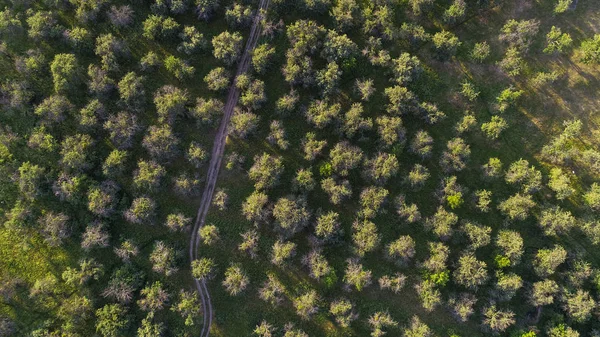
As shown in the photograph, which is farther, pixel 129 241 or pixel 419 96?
pixel 419 96

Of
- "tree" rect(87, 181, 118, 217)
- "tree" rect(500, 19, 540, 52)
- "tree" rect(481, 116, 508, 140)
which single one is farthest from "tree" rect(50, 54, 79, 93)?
"tree" rect(500, 19, 540, 52)

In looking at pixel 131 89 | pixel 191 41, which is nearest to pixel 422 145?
pixel 191 41

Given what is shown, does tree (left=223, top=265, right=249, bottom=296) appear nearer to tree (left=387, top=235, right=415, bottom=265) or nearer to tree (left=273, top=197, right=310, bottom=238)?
tree (left=273, top=197, right=310, bottom=238)

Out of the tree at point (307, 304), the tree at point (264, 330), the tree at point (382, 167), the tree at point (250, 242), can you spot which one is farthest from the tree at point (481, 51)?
the tree at point (264, 330)

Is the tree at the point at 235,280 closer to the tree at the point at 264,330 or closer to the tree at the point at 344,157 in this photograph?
the tree at the point at 264,330

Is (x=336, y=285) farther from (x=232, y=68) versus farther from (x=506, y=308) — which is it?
(x=232, y=68)

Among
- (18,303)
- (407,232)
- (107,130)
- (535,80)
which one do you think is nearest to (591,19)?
(535,80)
